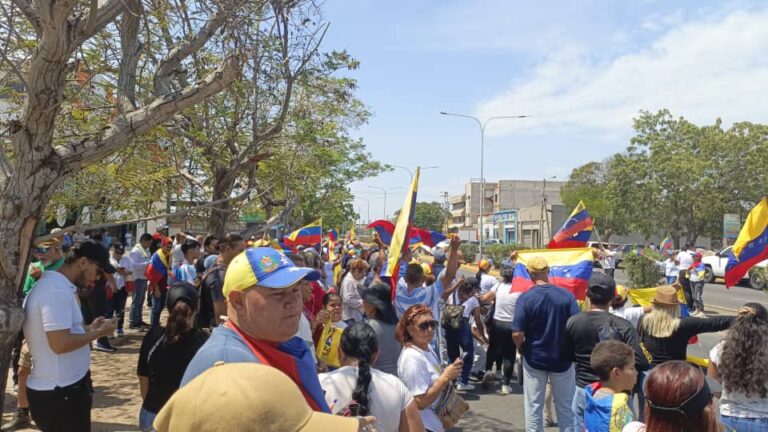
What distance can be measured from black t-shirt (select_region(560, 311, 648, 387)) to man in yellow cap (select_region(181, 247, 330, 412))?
2.87 m

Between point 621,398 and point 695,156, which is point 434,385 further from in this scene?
point 695,156

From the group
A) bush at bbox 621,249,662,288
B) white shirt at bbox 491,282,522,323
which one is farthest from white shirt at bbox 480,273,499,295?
bush at bbox 621,249,662,288

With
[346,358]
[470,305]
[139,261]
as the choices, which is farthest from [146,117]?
[139,261]

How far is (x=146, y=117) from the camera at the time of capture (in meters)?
4.51

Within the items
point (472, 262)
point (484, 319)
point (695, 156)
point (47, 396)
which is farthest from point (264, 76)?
point (695, 156)

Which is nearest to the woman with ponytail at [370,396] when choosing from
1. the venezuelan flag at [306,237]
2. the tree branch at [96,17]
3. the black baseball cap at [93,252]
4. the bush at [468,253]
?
the black baseball cap at [93,252]

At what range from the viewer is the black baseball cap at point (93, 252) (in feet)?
12.8

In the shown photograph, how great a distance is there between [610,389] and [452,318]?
4.18 metres

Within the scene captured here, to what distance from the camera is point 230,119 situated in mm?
11352

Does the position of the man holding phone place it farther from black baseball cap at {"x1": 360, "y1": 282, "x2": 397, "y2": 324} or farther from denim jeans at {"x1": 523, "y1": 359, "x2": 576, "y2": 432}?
denim jeans at {"x1": 523, "y1": 359, "x2": 576, "y2": 432}

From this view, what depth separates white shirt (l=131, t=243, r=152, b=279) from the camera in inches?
439

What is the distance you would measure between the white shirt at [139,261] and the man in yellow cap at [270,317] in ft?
32.1

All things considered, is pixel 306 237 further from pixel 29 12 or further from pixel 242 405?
pixel 242 405

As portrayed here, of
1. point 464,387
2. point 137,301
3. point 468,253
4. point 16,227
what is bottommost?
A: point 468,253
